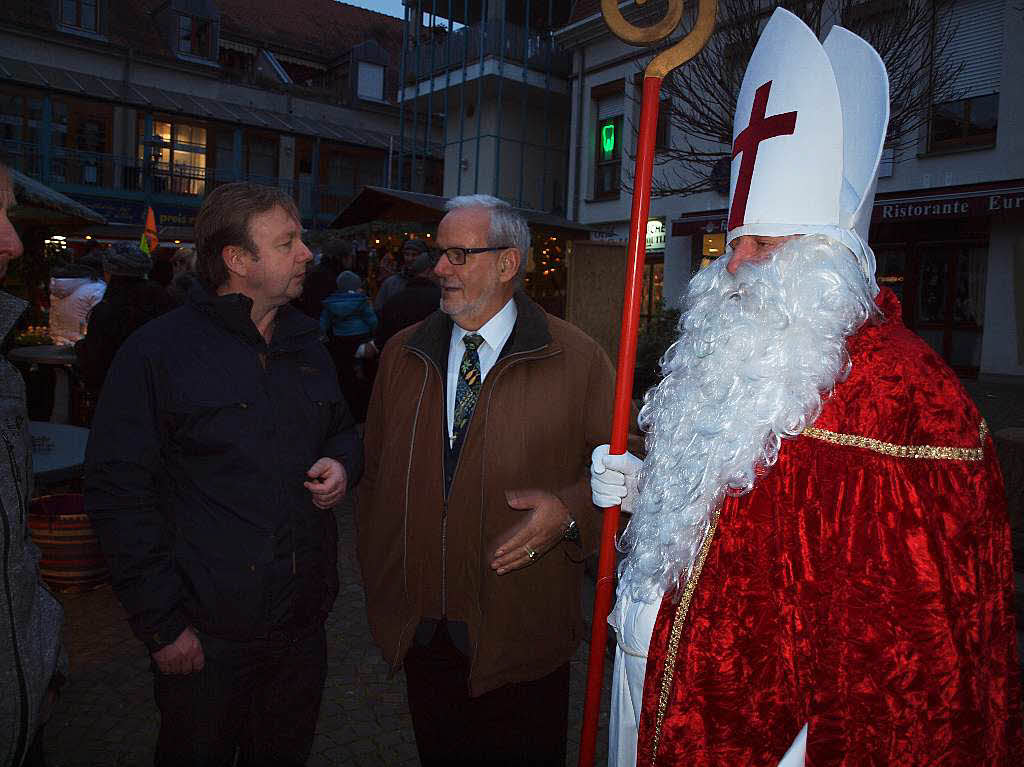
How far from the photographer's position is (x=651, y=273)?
58.2ft

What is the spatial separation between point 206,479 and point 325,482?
320 mm

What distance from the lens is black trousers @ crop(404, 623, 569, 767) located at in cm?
243

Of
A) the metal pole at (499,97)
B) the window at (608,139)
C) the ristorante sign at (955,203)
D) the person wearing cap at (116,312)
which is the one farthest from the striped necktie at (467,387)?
the metal pole at (499,97)

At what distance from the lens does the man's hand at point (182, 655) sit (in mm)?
2010


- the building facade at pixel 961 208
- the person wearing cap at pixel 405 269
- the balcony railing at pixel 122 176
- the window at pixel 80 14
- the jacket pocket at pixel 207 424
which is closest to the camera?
the jacket pocket at pixel 207 424

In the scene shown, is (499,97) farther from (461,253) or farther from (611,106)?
(461,253)

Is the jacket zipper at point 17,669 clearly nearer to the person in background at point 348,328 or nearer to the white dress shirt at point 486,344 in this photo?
the white dress shirt at point 486,344

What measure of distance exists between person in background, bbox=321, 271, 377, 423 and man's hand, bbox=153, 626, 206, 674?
581cm

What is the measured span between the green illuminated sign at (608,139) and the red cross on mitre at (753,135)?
55.3 feet

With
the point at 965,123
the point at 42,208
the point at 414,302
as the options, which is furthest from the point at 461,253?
the point at 965,123

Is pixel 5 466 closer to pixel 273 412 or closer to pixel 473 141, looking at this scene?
pixel 273 412

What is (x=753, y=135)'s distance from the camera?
203cm

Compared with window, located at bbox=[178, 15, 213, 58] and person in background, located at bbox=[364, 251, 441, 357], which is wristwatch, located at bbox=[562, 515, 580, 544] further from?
window, located at bbox=[178, 15, 213, 58]

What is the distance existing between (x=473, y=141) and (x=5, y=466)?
20.3 meters
